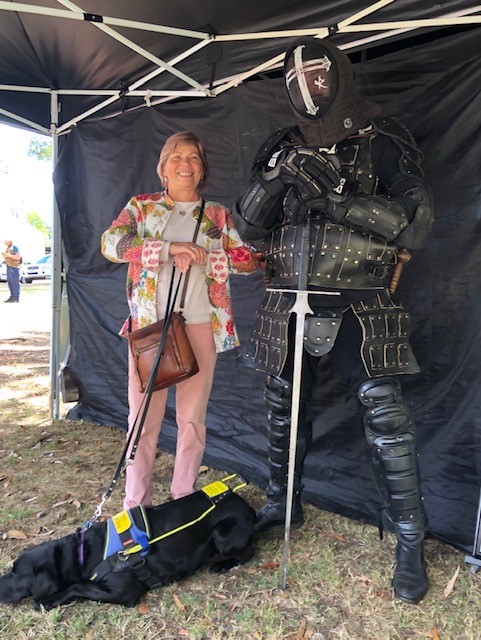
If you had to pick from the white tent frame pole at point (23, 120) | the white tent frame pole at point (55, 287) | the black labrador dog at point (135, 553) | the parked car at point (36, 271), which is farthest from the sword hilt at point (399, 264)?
the parked car at point (36, 271)

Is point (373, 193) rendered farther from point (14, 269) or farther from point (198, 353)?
point (14, 269)

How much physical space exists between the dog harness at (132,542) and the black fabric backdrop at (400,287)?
0.83 metres

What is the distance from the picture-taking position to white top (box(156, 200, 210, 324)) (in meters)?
1.99

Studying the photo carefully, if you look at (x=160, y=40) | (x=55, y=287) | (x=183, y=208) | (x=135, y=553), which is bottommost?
(x=135, y=553)

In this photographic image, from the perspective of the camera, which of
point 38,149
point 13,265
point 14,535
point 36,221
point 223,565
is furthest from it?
point 36,221

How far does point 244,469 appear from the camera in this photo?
8.98 ft

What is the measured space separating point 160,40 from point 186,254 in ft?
3.96

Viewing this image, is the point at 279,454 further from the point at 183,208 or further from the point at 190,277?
the point at 183,208

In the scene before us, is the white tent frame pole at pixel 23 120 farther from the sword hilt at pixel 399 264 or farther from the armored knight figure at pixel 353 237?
the sword hilt at pixel 399 264

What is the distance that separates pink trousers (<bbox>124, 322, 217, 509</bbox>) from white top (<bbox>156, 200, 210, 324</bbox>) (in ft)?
0.19

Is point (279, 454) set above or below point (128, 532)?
above

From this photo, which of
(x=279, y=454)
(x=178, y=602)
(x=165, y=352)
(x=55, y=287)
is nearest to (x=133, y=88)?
(x=55, y=287)

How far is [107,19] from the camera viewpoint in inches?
81.8

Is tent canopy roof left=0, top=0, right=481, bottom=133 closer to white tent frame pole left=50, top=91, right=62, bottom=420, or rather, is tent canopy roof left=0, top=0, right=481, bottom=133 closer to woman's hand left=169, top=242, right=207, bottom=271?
white tent frame pole left=50, top=91, right=62, bottom=420
